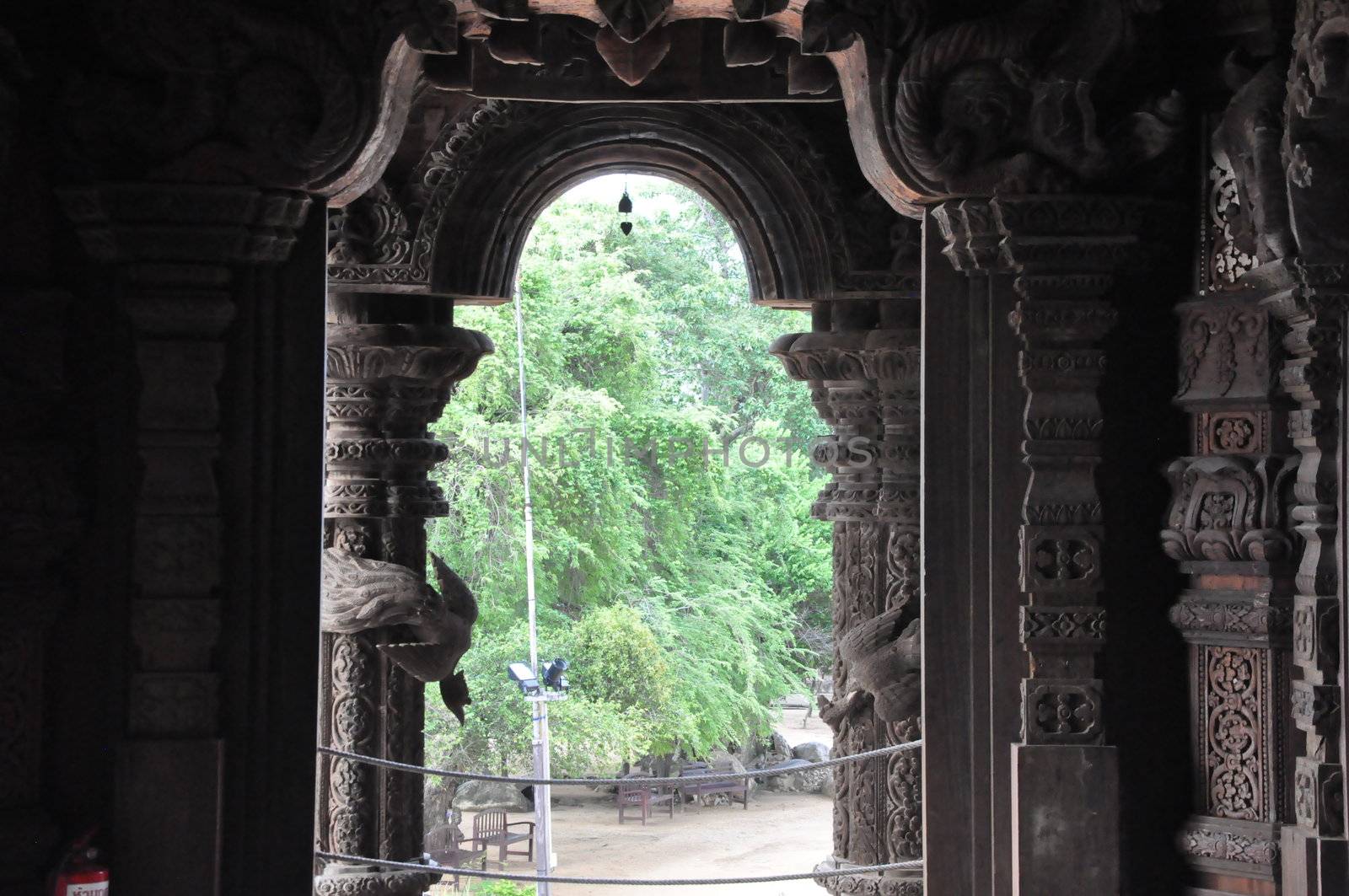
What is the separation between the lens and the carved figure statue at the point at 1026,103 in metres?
3.57

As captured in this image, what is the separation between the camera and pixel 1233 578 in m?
3.60

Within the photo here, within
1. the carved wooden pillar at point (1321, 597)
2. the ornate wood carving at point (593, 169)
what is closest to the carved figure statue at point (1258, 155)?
the carved wooden pillar at point (1321, 597)

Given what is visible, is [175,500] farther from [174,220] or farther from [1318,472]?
[1318,472]

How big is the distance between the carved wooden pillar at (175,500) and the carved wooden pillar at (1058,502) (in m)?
1.83

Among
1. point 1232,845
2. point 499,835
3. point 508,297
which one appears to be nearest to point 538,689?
point 499,835

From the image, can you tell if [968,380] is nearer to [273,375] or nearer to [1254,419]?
[1254,419]

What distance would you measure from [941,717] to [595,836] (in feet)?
43.4

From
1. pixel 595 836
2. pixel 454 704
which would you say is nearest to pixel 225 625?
pixel 454 704

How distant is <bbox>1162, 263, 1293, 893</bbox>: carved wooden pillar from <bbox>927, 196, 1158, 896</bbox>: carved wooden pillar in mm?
227

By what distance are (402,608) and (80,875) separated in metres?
2.71

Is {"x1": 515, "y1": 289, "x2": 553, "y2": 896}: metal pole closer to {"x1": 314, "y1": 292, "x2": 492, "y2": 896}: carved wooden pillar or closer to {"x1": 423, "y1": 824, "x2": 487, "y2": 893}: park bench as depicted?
{"x1": 423, "y1": 824, "x2": 487, "y2": 893}: park bench

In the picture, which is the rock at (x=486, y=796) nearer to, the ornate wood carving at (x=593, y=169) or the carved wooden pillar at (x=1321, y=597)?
the ornate wood carving at (x=593, y=169)

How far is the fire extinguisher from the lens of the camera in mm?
3311

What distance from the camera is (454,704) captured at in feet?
21.6
